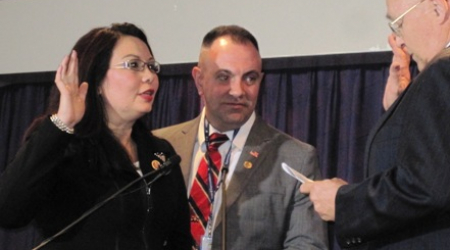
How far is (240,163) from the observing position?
375 centimetres

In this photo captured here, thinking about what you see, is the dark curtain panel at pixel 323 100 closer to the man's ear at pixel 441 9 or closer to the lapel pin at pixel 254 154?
the lapel pin at pixel 254 154

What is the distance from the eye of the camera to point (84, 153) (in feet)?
9.31

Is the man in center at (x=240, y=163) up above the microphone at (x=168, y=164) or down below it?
below

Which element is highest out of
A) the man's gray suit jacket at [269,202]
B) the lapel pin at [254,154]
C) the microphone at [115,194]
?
the microphone at [115,194]

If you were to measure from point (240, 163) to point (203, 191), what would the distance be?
0.22 m

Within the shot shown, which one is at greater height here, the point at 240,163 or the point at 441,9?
the point at 441,9

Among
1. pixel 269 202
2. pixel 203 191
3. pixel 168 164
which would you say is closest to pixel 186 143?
pixel 203 191

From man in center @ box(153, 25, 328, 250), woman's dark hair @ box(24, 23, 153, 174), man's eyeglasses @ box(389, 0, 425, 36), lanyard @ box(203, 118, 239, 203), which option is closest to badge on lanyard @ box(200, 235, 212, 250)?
man in center @ box(153, 25, 328, 250)

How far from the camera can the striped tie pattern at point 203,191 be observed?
361 centimetres

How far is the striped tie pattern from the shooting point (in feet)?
11.9

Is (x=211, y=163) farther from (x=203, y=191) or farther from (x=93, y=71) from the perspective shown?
(x=93, y=71)

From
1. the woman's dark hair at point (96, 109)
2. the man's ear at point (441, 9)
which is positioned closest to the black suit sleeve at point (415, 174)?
the man's ear at point (441, 9)

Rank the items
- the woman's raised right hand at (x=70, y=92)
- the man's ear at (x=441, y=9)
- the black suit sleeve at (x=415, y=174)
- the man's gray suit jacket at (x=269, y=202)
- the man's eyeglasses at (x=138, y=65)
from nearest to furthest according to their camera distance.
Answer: the black suit sleeve at (x=415, y=174) → the man's ear at (x=441, y=9) → the woman's raised right hand at (x=70, y=92) → the man's eyeglasses at (x=138, y=65) → the man's gray suit jacket at (x=269, y=202)

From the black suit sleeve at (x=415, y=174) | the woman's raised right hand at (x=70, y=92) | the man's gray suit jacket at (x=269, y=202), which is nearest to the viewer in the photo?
the black suit sleeve at (x=415, y=174)
